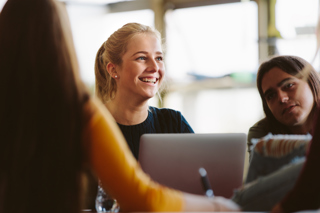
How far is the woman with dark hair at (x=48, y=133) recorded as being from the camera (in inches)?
35.7

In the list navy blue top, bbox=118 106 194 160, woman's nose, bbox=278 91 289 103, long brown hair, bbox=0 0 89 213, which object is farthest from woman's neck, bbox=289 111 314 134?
long brown hair, bbox=0 0 89 213

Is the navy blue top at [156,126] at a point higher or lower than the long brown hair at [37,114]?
lower

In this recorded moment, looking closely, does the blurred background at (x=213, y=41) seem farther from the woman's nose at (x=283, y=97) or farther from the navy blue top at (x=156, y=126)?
the woman's nose at (x=283, y=97)

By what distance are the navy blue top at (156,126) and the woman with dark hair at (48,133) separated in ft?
3.66

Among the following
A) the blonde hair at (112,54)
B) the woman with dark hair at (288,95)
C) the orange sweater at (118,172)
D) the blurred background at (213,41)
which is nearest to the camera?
the orange sweater at (118,172)

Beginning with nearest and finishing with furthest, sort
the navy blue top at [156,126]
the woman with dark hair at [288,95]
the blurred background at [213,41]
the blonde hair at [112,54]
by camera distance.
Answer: the woman with dark hair at [288,95] < the navy blue top at [156,126] < the blonde hair at [112,54] < the blurred background at [213,41]

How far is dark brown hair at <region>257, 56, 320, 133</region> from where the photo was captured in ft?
6.44

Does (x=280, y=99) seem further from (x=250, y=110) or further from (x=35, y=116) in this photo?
(x=250, y=110)

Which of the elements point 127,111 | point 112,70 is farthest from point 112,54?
point 127,111

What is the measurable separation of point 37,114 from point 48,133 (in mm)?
53

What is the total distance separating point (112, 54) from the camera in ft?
7.45

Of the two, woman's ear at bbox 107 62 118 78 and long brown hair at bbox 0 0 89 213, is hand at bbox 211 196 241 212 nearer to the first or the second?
long brown hair at bbox 0 0 89 213

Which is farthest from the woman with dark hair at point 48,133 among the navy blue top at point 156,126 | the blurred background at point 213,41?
the blurred background at point 213,41

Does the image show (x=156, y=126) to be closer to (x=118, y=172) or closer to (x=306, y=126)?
(x=306, y=126)
